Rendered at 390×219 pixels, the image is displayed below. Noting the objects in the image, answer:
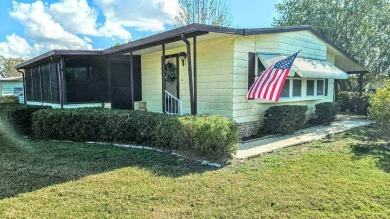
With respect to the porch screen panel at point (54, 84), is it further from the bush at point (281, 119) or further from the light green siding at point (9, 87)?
the light green siding at point (9, 87)

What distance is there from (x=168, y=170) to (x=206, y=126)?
1.22 metres

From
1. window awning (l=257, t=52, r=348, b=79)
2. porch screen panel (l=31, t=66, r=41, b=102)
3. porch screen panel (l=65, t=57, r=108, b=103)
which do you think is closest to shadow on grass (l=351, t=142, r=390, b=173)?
window awning (l=257, t=52, r=348, b=79)

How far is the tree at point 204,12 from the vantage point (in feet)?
73.4

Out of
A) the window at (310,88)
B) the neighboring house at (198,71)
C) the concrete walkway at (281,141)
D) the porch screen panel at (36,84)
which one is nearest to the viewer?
the concrete walkway at (281,141)

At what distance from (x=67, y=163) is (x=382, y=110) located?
7919 millimetres

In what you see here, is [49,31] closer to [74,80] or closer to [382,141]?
[74,80]

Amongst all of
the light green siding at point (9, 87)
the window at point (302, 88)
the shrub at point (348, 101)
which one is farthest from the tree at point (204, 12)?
the light green siding at point (9, 87)

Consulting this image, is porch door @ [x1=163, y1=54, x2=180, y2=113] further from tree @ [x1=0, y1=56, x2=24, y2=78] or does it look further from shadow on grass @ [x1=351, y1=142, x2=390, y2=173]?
tree @ [x1=0, y1=56, x2=24, y2=78]

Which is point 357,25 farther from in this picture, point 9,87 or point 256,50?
point 9,87

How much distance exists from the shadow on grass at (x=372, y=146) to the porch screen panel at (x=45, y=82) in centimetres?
1312

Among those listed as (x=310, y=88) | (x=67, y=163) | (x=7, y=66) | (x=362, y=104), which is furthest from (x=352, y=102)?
(x=7, y=66)

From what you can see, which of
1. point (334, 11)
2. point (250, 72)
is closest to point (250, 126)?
point (250, 72)

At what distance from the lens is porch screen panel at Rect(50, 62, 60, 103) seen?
11867mm

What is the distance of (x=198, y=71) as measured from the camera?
9.34 meters
